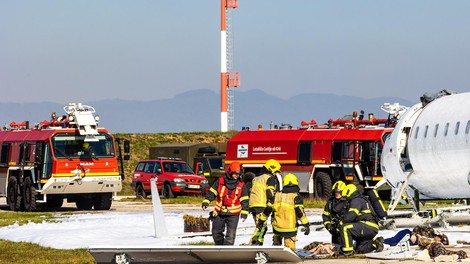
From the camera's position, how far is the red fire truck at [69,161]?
1754 inches

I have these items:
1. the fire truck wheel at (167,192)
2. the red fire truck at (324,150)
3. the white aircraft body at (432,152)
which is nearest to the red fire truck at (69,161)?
the fire truck wheel at (167,192)

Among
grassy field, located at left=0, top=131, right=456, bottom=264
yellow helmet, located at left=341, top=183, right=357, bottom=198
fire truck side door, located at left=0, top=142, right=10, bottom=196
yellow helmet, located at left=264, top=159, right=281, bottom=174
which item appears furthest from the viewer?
fire truck side door, located at left=0, top=142, right=10, bottom=196

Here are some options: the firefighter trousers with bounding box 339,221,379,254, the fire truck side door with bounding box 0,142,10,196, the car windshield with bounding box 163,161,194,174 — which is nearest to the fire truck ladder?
the fire truck side door with bounding box 0,142,10,196

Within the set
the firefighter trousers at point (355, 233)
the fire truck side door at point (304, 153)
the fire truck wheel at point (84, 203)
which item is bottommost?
the fire truck wheel at point (84, 203)

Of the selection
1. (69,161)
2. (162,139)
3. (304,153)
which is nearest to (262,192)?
(69,161)

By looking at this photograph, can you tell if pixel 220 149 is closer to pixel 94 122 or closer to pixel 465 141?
pixel 94 122

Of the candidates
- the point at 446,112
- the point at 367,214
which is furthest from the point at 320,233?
the point at 367,214

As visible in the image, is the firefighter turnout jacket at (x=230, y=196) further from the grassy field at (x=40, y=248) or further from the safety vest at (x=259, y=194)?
the grassy field at (x=40, y=248)

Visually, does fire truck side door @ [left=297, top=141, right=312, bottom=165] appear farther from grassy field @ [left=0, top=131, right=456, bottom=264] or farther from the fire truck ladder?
the fire truck ladder

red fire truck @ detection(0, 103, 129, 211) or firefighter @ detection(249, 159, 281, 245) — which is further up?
firefighter @ detection(249, 159, 281, 245)

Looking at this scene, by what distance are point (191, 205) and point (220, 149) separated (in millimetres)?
16753

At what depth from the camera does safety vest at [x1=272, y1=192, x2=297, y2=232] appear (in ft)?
77.7

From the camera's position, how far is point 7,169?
47938 mm

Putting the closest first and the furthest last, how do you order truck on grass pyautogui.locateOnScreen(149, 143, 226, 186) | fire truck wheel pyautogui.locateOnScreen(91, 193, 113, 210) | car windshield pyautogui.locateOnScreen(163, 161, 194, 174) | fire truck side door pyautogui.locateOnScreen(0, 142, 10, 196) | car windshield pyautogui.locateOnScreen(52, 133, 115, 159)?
car windshield pyautogui.locateOnScreen(52, 133, 115, 159) < fire truck wheel pyautogui.locateOnScreen(91, 193, 113, 210) < fire truck side door pyautogui.locateOnScreen(0, 142, 10, 196) < car windshield pyautogui.locateOnScreen(163, 161, 194, 174) < truck on grass pyautogui.locateOnScreen(149, 143, 226, 186)
